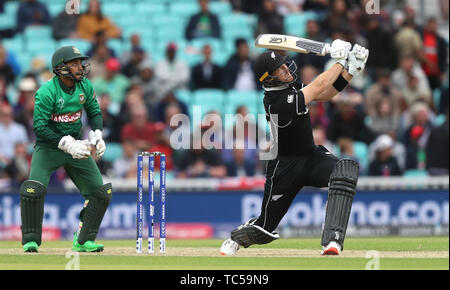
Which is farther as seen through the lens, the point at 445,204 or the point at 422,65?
the point at 422,65

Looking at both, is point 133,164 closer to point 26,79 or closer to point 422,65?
point 26,79

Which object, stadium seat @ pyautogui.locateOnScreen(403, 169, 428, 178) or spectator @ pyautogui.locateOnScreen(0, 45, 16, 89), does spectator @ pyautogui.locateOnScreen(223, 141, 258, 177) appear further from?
spectator @ pyautogui.locateOnScreen(0, 45, 16, 89)

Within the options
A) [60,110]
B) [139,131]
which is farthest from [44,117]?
[139,131]

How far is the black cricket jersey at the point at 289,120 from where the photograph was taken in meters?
9.38

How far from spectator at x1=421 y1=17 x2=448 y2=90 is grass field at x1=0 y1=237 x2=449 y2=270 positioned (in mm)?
7147

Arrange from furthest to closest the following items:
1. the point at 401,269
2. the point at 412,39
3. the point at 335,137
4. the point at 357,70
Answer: the point at 412,39 < the point at 335,137 < the point at 357,70 < the point at 401,269

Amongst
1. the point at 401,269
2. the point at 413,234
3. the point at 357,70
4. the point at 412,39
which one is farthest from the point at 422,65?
the point at 401,269

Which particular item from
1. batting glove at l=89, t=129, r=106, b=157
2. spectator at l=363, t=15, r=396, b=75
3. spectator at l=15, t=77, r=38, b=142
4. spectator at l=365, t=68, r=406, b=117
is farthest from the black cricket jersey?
spectator at l=363, t=15, r=396, b=75

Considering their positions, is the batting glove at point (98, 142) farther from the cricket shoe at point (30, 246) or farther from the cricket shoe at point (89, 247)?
the cricket shoe at point (30, 246)

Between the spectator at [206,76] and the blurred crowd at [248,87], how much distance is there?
2 centimetres

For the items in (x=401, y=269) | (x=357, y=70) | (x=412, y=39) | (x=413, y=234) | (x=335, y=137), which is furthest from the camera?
(x=412, y=39)

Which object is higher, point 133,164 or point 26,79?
point 26,79

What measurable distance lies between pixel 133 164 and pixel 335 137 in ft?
10.1

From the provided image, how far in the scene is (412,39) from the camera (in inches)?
698
